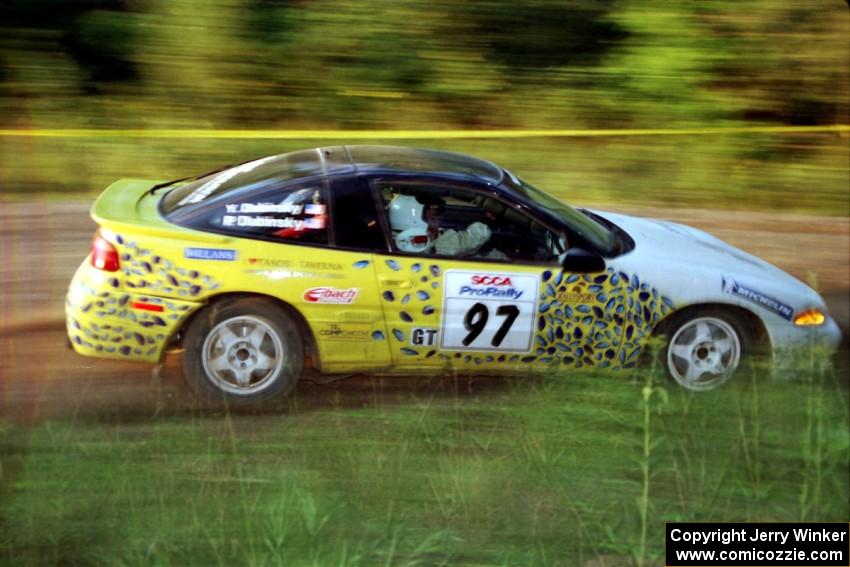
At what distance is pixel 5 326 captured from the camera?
6.55 m

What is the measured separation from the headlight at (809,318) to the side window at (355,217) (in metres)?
2.37

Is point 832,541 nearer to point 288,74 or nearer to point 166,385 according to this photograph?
→ point 166,385

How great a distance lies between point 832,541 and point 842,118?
25.9 ft

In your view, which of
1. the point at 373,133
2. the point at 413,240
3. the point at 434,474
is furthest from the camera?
the point at 373,133

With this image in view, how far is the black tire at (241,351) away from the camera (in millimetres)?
5402

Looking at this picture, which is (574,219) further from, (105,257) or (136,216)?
(105,257)

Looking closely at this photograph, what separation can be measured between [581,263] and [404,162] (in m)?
1.19

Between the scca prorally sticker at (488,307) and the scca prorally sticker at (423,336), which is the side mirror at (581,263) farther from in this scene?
the scca prorally sticker at (423,336)

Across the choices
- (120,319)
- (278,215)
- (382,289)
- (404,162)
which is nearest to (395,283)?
(382,289)

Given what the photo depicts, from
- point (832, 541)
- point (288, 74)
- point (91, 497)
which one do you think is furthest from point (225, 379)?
point (288, 74)

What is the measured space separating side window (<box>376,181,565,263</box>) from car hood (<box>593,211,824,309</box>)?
1.96ft

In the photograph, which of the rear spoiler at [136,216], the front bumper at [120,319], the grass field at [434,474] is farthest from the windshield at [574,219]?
the front bumper at [120,319]

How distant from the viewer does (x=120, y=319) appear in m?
5.34

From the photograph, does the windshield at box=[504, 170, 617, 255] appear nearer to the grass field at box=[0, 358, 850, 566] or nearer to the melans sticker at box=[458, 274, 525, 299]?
the melans sticker at box=[458, 274, 525, 299]
